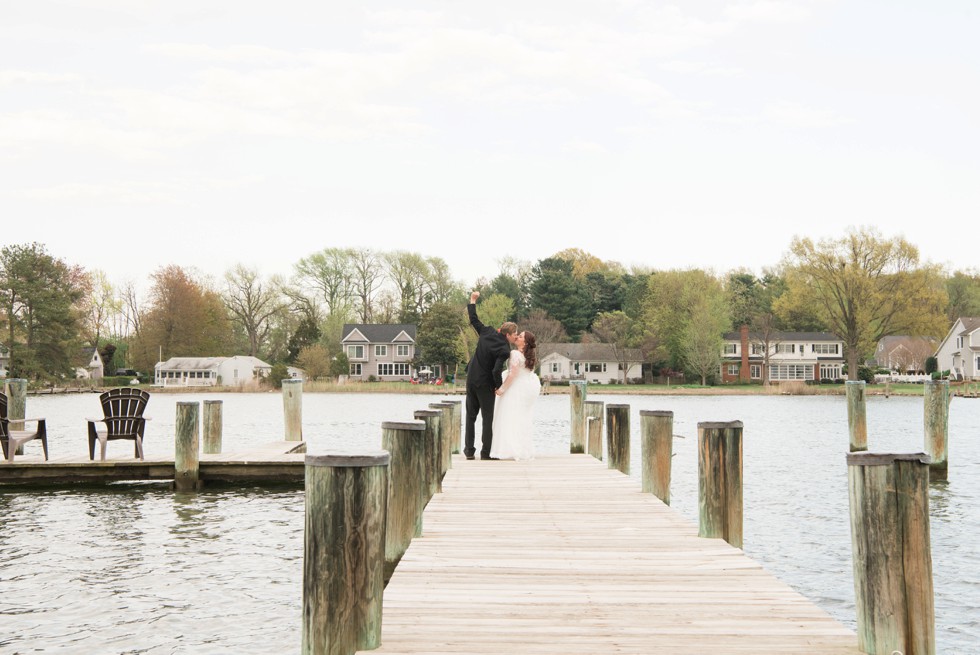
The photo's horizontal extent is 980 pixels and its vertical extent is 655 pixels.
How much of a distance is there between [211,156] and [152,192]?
16723 millimetres

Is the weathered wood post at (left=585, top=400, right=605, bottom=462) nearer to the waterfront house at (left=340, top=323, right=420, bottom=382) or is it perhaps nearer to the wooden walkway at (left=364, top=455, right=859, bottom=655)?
the wooden walkway at (left=364, top=455, right=859, bottom=655)

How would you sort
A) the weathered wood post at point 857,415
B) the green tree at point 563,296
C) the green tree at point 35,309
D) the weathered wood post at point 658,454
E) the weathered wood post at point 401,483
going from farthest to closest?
the green tree at point 563,296 < the green tree at point 35,309 < the weathered wood post at point 857,415 < the weathered wood post at point 658,454 < the weathered wood post at point 401,483

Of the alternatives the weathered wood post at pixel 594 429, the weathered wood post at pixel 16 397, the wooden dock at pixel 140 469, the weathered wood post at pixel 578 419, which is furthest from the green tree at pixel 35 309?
the weathered wood post at pixel 594 429

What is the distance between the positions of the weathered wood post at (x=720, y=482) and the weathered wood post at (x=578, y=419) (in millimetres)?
9555

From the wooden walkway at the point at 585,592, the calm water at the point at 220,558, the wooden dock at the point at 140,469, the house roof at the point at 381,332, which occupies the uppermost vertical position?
the house roof at the point at 381,332

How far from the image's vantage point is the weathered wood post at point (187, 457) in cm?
1634

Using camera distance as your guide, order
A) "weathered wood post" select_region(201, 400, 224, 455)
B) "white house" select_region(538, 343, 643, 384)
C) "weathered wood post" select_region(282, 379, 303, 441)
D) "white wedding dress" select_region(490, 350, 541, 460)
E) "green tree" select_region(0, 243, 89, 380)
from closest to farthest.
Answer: "white wedding dress" select_region(490, 350, 541, 460), "weathered wood post" select_region(201, 400, 224, 455), "weathered wood post" select_region(282, 379, 303, 441), "green tree" select_region(0, 243, 89, 380), "white house" select_region(538, 343, 643, 384)

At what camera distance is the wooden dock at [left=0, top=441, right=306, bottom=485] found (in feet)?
54.0

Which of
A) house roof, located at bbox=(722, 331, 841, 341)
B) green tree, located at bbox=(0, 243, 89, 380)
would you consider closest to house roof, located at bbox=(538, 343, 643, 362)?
house roof, located at bbox=(722, 331, 841, 341)

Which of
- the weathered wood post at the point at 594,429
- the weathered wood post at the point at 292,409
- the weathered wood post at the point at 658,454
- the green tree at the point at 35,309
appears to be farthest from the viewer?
the green tree at the point at 35,309

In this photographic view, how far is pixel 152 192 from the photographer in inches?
2781

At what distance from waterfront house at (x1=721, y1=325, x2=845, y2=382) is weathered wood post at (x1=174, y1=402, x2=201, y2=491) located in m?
83.8

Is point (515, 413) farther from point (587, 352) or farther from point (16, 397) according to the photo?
point (587, 352)

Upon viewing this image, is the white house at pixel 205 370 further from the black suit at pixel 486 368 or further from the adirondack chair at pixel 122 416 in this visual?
the black suit at pixel 486 368
